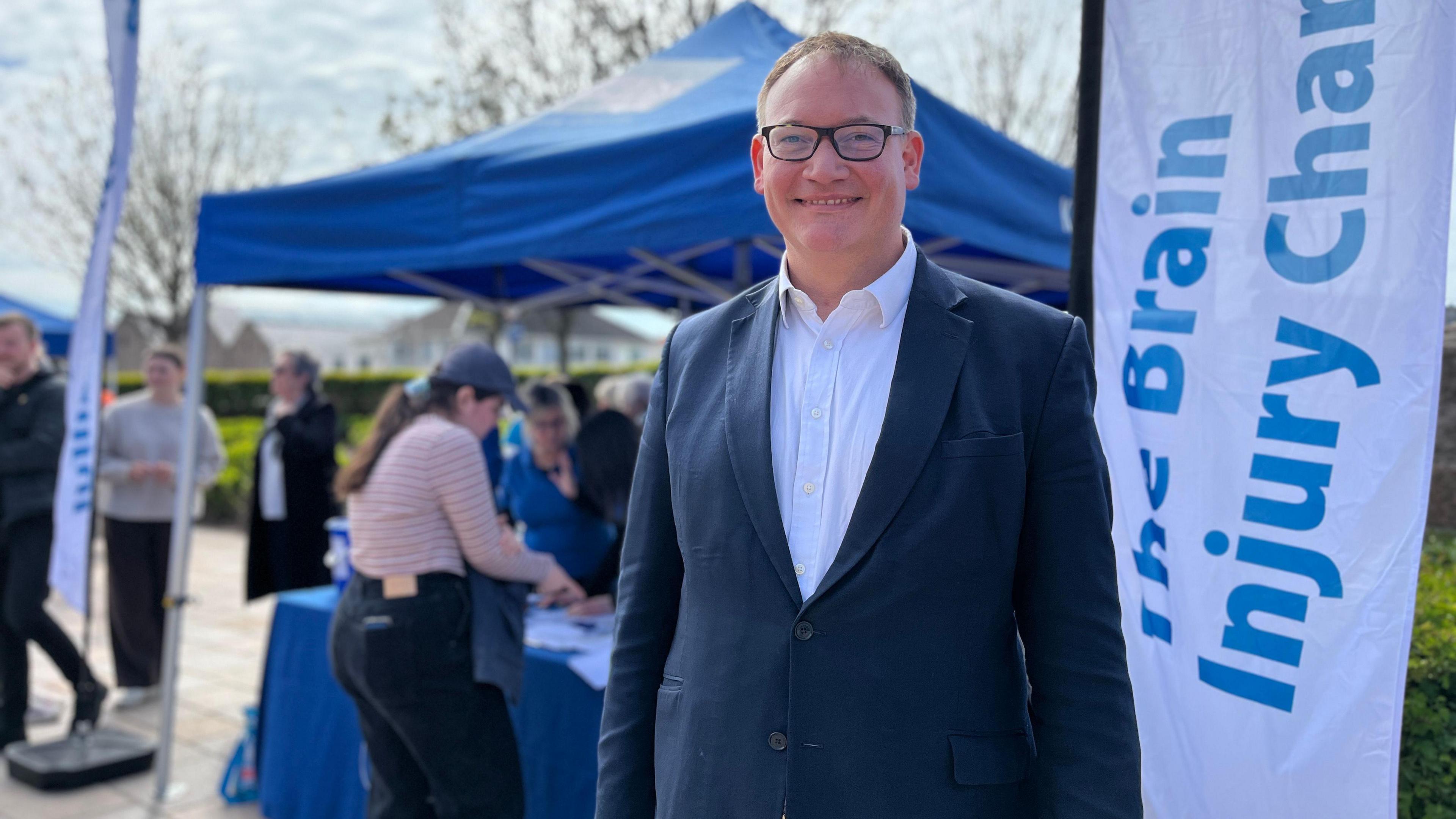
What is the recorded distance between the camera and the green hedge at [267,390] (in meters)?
24.3

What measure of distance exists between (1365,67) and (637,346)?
59863mm

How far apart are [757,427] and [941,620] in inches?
13.8

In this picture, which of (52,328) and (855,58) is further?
(52,328)

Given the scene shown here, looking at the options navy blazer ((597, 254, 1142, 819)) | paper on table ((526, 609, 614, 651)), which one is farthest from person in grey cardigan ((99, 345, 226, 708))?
navy blazer ((597, 254, 1142, 819))

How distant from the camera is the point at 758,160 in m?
1.48

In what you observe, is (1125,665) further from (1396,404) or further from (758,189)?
(758,189)

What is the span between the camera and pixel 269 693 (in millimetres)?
3863

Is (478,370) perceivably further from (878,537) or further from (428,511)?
(878,537)

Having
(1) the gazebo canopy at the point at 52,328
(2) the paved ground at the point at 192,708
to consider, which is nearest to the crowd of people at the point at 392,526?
(2) the paved ground at the point at 192,708

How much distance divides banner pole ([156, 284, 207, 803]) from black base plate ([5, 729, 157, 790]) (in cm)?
31

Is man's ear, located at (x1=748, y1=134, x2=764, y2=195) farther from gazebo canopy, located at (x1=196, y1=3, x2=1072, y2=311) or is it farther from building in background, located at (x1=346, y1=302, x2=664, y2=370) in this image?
building in background, located at (x1=346, y1=302, x2=664, y2=370)

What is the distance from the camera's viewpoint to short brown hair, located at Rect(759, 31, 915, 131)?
136cm

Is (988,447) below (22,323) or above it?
below

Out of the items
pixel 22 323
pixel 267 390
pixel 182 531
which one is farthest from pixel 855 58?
pixel 267 390
